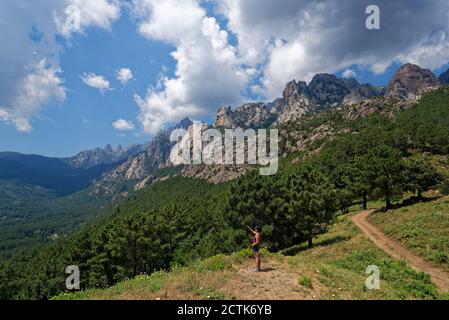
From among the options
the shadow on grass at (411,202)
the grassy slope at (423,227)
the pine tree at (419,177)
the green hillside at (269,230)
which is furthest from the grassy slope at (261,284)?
the pine tree at (419,177)

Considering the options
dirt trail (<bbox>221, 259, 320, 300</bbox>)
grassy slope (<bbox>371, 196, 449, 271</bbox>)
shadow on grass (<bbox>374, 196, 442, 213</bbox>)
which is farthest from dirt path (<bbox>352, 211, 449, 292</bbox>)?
dirt trail (<bbox>221, 259, 320, 300</bbox>)

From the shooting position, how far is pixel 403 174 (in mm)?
60375

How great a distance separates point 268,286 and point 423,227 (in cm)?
3222

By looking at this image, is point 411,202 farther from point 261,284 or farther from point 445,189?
point 261,284

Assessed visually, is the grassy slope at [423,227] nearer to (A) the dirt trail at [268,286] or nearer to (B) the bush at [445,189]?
(B) the bush at [445,189]

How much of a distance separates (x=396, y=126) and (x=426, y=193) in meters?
118

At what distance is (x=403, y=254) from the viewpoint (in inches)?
1433

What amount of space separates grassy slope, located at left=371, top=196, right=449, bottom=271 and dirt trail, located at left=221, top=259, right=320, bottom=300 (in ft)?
65.6

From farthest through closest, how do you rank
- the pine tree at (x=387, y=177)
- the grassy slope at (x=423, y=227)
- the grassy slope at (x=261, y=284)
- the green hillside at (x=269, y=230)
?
1. the pine tree at (x=387, y=177)
2. the green hillside at (x=269, y=230)
3. the grassy slope at (x=423, y=227)
4. the grassy slope at (x=261, y=284)

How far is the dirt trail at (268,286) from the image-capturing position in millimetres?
16875

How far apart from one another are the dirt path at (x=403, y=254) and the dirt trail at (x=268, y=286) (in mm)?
13699

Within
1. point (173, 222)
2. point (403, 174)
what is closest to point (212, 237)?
point (173, 222)

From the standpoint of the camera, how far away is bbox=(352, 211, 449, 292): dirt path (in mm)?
28656

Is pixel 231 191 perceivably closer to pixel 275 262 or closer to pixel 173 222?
pixel 275 262
